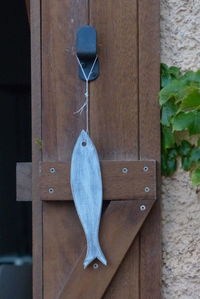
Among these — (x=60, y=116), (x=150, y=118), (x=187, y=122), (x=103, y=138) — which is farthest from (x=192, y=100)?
(x=60, y=116)

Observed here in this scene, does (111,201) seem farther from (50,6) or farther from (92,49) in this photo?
(50,6)

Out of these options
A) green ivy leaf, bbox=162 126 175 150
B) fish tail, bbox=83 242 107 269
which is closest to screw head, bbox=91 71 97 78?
green ivy leaf, bbox=162 126 175 150

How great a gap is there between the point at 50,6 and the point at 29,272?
1.31 meters

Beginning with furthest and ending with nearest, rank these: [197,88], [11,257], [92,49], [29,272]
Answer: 1. [11,257]
2. [29,272]
3. [92,49]
4. [197,88]

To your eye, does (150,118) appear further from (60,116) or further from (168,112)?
(60,116)

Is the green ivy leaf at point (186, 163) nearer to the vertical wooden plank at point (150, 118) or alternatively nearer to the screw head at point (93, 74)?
the vertical wooden plank at point (150, 118)

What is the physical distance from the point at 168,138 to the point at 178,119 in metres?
0.10

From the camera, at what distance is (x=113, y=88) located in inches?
64.6

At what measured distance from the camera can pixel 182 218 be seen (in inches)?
65.0

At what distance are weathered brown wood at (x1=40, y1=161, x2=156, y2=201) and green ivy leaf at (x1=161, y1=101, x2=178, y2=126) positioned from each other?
13cm

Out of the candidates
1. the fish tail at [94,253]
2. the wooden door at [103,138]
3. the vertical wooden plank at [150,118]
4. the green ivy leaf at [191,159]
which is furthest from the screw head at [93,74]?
the fish tail at [94,253]

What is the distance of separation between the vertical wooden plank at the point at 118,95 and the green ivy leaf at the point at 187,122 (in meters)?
0.14

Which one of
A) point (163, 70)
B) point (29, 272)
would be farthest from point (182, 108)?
point (29, 272)

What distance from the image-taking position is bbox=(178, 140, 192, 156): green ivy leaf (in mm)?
1643
